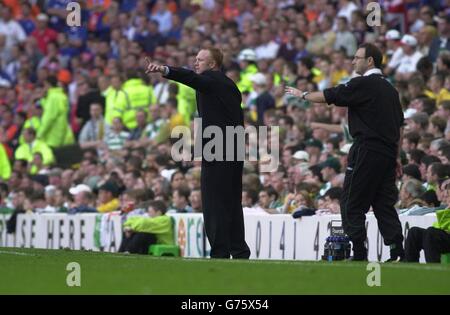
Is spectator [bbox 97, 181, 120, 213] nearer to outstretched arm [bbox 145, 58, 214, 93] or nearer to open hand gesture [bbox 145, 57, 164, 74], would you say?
outstretched arm [bbox 145, 58, 214, 93]

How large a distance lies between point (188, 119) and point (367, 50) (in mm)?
11491

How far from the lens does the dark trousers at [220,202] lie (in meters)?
13.4

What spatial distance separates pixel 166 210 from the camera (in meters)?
19.4

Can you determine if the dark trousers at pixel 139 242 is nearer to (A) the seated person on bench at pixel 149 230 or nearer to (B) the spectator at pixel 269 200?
(A) the seated person on bench at pixel 149 230

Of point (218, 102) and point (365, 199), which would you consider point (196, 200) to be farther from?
point (365, 199)

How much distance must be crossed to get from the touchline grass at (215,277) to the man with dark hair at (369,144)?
1.11 m

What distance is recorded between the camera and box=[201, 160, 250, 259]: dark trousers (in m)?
13.4

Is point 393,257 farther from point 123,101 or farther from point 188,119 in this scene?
point 123,101

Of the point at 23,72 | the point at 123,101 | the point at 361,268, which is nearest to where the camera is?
the point at 361,268

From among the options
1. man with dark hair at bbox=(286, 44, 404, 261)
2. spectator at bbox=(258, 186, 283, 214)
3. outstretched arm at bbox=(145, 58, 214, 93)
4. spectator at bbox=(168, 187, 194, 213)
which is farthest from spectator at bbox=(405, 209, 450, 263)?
spectator at bbox=(168, 187, 194, 213)

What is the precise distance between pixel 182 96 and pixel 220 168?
1135cm

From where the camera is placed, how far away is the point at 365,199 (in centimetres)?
1268
